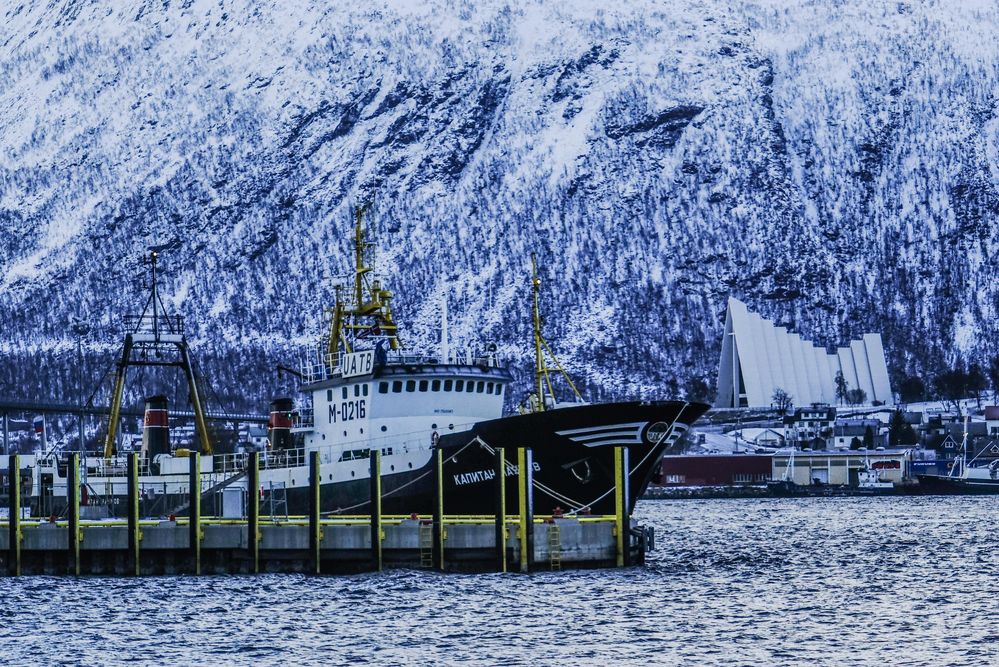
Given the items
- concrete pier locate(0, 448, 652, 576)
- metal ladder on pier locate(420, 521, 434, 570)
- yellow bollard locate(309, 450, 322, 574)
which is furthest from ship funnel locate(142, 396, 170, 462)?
metal ladder on pier locate(420, 521, 434, 570)

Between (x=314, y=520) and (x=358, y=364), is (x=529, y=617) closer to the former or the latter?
(x=314, y=520)

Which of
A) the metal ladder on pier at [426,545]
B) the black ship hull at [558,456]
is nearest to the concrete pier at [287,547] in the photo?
the metal ladder on pier at [426,545]

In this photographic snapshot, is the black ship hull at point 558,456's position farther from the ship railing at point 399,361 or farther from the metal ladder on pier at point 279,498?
the ship railing at point 399,361

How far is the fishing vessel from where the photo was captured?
83.6m

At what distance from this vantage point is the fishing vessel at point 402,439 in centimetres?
8356

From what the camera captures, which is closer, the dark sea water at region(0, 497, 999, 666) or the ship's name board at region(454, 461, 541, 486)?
the dark sea water at region(0, 497, 999, 666)

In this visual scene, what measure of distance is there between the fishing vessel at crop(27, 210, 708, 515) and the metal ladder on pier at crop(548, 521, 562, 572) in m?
6.58

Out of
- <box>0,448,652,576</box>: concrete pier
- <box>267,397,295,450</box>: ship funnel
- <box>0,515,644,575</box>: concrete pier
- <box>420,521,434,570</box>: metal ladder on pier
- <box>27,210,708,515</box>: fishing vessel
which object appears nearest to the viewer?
<box>0,448,652,576</box>: concrete pier

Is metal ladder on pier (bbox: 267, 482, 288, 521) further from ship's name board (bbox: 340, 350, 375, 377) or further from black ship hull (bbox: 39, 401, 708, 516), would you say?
ship's name board (bbox: 340, 350, 375, 377)

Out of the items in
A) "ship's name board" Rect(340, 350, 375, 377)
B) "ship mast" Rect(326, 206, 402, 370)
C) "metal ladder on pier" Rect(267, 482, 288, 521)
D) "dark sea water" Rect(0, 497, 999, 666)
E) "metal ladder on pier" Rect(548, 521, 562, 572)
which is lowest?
"dark sea water" Rect(0, 497, 999, 666)

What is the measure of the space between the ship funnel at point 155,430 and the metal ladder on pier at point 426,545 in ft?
98.7

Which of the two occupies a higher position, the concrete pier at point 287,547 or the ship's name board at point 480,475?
the ship's name board at point 480,475

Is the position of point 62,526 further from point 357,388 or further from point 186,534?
point 357,388

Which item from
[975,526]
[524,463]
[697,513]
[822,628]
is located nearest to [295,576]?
[524,463]
